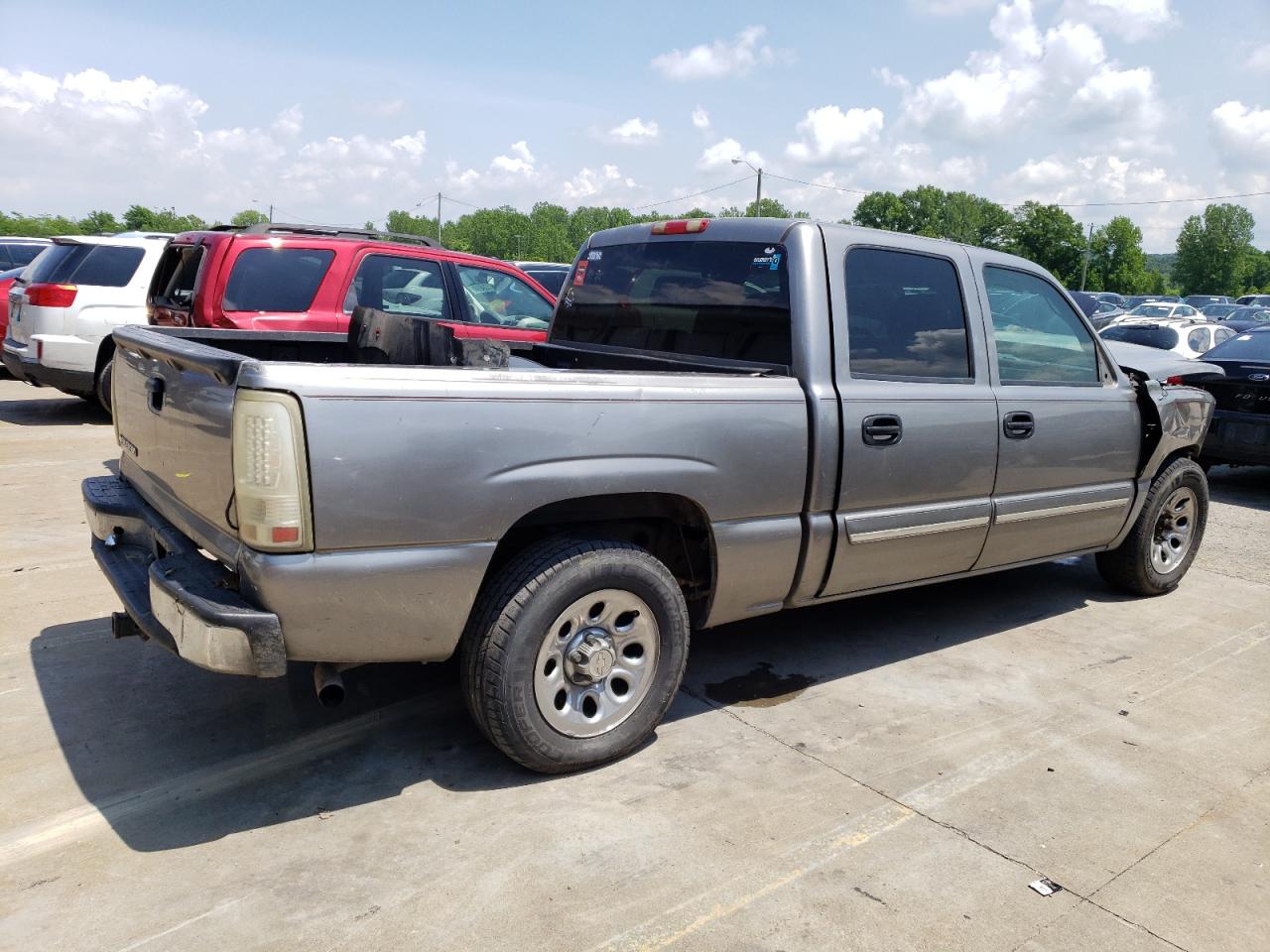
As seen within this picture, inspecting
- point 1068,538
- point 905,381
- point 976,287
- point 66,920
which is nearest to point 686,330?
point 905,381

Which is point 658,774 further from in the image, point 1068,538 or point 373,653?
point 1068,538

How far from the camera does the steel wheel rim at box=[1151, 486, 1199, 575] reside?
18.7ft

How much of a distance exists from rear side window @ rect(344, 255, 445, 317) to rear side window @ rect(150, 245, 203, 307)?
3.79 feet

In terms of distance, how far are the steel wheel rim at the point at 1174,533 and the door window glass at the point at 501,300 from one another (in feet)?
15.6

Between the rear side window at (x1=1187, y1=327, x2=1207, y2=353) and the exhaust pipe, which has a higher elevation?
the rear side window at (x1=1187, y1=327, x2=1207, y2=353)

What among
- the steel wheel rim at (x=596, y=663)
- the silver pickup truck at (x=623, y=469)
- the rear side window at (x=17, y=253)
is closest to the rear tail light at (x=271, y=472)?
the silver pickup truck at (x=623, y=469)

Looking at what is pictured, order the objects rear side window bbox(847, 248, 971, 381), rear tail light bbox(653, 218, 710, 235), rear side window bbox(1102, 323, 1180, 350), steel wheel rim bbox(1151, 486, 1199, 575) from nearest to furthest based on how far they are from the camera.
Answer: rear side window bbox(847, 248, 971, 381), rear tail light bbox(653, 218, 710, 235), steel wheel rim bbox(1151, 486, 1199, 575), rear side window bbox(1102, 323, 1180, 350)

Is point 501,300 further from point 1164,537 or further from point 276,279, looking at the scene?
point 1164,537

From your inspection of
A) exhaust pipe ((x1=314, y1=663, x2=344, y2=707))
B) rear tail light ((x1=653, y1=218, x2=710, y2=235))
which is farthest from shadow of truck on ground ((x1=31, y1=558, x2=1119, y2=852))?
rear tail light ((x1=653, y1=218, x2=710, y2=235))

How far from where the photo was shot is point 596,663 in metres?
3.33

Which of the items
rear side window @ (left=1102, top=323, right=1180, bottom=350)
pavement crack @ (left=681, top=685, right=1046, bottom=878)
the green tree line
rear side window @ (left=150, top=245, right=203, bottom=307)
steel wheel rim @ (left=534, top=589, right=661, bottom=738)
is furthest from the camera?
the green tree line

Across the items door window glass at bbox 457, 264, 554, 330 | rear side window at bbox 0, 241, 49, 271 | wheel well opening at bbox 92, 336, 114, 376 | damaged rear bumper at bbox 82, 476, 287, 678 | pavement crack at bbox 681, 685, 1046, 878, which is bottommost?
pavement crack at bbox 681, 685, 1046, 878

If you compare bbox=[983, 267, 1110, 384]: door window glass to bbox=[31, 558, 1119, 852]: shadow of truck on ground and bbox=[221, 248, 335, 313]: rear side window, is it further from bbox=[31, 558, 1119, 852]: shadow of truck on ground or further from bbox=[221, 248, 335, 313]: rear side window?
bbox=[221, 248, 335, 313]: rear side window

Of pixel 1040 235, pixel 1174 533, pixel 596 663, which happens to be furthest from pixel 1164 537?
pixel 1040 235
